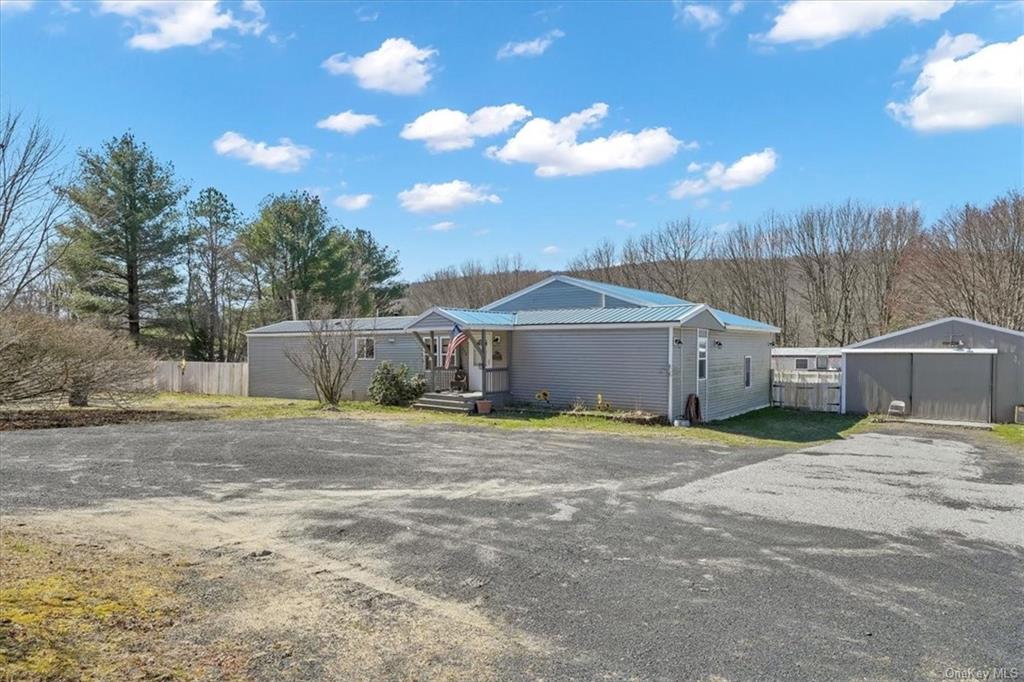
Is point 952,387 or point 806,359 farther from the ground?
point 806,359

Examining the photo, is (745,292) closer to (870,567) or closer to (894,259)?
(894,259)

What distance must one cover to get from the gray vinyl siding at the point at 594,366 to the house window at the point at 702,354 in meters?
1.64

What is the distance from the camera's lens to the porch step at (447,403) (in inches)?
681

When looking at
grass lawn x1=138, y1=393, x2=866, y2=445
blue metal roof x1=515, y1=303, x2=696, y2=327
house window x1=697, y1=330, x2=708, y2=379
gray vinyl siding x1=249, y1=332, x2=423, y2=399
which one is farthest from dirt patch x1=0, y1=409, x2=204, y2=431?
house window x1=697, y1=330, x2=708, y2=379

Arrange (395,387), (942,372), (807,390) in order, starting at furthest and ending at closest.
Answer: (807,390)
(395,387)
(942,372)

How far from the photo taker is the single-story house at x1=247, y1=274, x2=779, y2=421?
1599 centimetres

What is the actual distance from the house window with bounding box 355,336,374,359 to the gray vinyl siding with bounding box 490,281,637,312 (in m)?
4.77

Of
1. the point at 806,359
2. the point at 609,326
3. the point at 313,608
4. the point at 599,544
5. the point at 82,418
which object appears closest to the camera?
the point at 313,608

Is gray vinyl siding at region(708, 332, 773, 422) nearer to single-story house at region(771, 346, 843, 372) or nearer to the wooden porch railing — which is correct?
single-story house at region(771, 346, 843, 372)

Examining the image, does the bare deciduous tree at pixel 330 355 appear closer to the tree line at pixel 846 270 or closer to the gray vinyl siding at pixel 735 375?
the gray vinyl siding at pixel 735 375

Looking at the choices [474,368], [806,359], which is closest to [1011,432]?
[806,359]

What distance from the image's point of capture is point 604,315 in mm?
17203

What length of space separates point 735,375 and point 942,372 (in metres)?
5.35

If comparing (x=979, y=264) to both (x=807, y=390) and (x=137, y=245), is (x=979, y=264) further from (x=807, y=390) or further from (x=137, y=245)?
(x=137, y=245)
